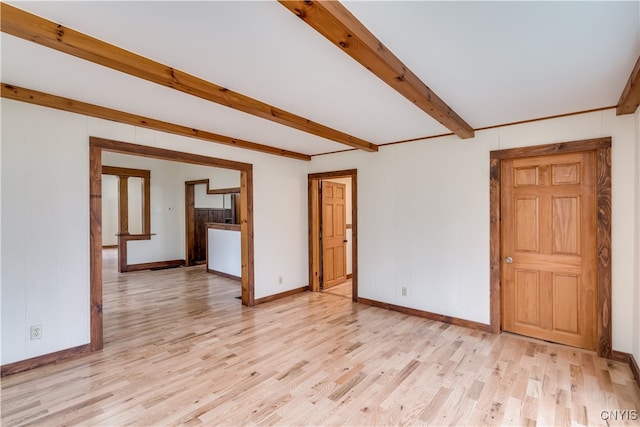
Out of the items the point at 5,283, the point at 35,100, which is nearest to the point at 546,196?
the point at 35,100

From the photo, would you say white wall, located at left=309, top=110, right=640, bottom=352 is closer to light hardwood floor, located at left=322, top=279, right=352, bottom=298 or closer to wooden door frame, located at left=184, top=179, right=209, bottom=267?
light hardwood floor, located at left=322, top=279, right=352, bottom=298

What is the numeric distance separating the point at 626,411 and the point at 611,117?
250cm

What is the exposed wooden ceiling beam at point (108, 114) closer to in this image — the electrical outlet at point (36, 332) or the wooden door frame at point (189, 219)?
the electrical outlet at point (36, 332)

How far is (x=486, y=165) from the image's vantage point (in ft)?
11.8

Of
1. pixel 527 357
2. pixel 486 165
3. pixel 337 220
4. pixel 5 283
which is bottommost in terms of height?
pixel 527 357

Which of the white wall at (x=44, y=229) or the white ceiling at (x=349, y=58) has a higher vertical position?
the white ceiling at (x=349, y=58)

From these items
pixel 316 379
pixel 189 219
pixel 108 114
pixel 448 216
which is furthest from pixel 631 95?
pixel 189 219

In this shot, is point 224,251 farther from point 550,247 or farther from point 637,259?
point 637,259

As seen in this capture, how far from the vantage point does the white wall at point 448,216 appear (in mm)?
2875

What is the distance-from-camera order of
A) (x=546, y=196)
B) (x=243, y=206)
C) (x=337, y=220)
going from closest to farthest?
(x=546, y=196) → (x=243, y=206) → (x=337, y=220)

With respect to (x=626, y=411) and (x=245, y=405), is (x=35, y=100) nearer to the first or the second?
(x=245, y=405)

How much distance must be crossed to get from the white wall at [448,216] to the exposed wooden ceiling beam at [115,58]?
209cm

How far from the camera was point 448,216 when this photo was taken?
12.7 feet

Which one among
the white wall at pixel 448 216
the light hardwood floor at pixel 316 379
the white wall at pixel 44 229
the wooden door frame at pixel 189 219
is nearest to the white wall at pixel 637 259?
the white wall at pixel 448 216
